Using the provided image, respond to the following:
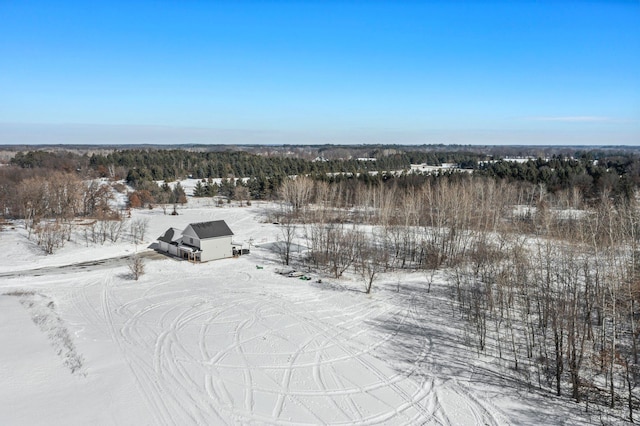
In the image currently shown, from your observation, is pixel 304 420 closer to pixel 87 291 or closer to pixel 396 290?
pixel 396 290

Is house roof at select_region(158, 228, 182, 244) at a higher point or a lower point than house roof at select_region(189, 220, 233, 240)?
lower

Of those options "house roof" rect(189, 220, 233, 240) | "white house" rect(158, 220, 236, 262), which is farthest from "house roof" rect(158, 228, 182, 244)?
"house roof" rect(189, 220, 233, 240)

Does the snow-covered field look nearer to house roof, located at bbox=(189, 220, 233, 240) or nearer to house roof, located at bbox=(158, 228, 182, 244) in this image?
house roof, located at bbox=(189, 220, 233, 240)

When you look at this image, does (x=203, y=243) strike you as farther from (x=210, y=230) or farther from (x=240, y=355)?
(x=240, y=355)

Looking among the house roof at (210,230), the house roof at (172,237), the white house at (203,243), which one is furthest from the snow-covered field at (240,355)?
the house roof at (172,237)

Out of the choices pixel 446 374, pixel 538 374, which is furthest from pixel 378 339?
pixel 538 374

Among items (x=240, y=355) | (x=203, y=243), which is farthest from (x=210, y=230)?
(x=240, y=355)
